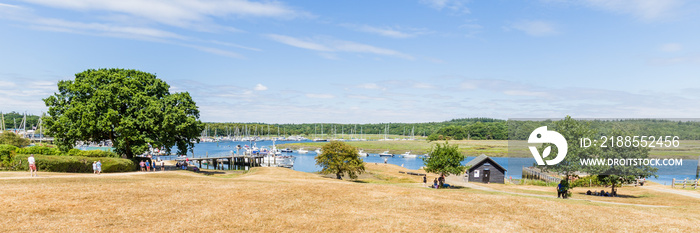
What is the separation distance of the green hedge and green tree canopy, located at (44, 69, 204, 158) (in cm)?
336

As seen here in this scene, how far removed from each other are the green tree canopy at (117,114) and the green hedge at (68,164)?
11.0 ft

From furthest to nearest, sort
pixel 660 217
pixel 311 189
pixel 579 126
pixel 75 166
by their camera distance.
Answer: pixel 579 126, pixel 75 166, pixel 311 189, pixel 660 217

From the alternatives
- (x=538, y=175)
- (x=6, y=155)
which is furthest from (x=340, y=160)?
(x=538, y=175)

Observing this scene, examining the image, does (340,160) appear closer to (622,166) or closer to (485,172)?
(485,172)

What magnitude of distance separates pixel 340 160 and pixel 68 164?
30272mm

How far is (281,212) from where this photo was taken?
20.0 meters

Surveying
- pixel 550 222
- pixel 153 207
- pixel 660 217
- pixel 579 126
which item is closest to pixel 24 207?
pixel 153 207

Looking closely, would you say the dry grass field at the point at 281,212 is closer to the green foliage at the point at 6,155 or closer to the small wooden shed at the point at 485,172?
the green foliage at the point at 6,155

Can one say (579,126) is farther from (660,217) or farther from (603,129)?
(660,217)

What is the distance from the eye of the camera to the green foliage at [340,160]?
52.7 metres

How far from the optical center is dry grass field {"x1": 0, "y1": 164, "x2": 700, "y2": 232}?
16.9 metres

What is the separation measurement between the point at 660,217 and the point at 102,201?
99.8 feet

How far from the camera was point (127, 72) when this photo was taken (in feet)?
156

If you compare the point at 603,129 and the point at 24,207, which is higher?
the point at 603,129
